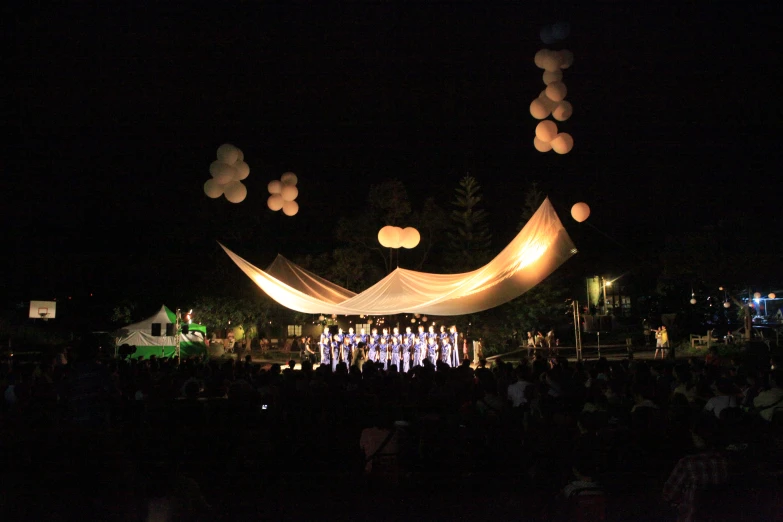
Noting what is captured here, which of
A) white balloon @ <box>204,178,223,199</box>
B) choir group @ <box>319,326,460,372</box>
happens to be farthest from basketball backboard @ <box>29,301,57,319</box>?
white balloon @ <box>204,178,223,199</box>

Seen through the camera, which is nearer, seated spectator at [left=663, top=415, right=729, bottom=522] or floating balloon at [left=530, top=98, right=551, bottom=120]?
seated spectator at [left=663, top=415, right=729, bottom=522]

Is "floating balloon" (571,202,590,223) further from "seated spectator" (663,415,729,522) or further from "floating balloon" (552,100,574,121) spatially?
"seated spectator" (663,415,729,522)

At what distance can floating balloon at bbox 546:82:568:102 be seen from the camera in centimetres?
878

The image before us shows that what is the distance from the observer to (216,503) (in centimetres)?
421

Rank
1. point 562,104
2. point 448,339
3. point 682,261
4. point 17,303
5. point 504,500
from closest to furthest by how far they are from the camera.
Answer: point 504,500
point 562,104
point 448,339
point 682,261
point 17,303

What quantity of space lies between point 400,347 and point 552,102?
7.73 meters

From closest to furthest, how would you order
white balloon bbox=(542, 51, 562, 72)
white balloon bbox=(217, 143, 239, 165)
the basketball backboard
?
white balloon bbox=(542, 51, 562, 72), white balloon bbox=(217, 143, 239, 165), the basketball backboard

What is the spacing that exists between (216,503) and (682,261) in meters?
21.7

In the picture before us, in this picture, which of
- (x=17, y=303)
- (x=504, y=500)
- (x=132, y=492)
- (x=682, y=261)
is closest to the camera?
(x=132, y=492)

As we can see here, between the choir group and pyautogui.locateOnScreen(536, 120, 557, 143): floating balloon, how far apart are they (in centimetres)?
676

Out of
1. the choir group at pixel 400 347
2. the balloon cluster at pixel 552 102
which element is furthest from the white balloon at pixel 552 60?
the choir group at pixel 400 347

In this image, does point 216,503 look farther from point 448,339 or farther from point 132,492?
point 448,339

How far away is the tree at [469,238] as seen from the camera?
23.4 m

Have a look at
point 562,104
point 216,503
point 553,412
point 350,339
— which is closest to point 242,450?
point 216,503
